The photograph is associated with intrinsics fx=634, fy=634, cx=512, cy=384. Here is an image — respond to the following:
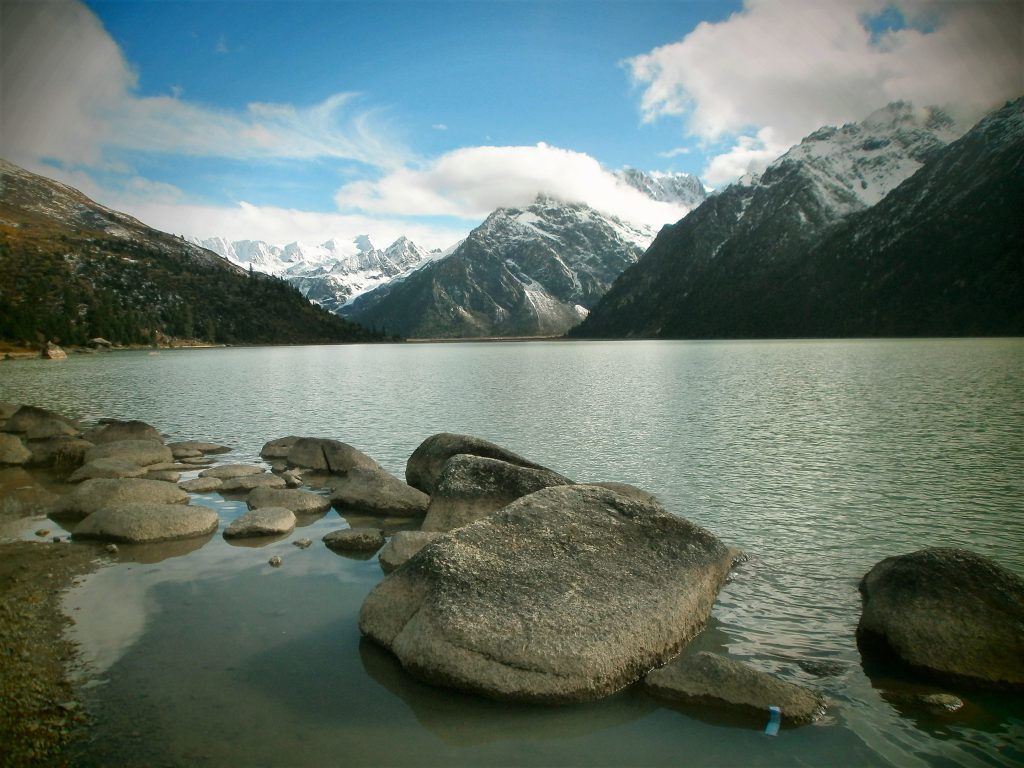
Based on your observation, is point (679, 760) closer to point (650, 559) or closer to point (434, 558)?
point (650, 559)

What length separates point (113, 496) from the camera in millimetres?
17500

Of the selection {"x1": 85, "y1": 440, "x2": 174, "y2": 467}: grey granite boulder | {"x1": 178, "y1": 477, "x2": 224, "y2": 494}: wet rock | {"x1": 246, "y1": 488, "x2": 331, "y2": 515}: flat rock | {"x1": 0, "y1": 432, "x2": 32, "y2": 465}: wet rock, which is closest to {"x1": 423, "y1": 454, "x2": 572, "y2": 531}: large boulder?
{"x1": 246, "y1": 488, "x2": 331, "y2": 515}: flat rock

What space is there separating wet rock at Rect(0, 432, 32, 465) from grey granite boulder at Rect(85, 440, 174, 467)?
272 cm

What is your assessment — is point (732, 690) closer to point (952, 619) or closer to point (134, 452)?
point (952, 619)

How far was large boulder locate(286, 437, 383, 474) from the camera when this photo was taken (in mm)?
24516

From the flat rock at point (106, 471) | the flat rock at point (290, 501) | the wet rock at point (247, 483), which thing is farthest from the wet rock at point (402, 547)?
the flat rock at point (106, 471)

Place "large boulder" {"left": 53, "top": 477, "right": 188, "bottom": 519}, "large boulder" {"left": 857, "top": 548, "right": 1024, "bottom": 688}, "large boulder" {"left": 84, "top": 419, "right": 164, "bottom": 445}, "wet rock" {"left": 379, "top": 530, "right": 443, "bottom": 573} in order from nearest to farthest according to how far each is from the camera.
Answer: "large boulder" {"left": 857, "top": 548, "right": 1024, "bottom": 688} < "wet rock" {"left": 379, "top": 530, "right": 443, "bottom": 573} < "large boulder" {"left": 53, "top": 477, "right": 188, "bottom": 519} < "large boulder" {"left": 84, "top": 419, "right": 164, "bottom": 445}

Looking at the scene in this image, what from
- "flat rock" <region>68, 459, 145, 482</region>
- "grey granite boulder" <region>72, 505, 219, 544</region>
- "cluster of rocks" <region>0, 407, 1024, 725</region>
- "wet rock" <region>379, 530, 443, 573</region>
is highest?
"cluster of rocks" <region>0, 407, 1024, 725</region>

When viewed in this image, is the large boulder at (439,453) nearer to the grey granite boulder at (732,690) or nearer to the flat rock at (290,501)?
the flat rock at (290,501)

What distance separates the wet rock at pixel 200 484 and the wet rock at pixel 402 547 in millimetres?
9513

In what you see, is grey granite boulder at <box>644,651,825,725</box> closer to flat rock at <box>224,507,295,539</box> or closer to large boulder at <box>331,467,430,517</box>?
large boulder at <box>331,467,430,517</box>

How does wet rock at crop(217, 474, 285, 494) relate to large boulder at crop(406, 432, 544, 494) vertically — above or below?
below

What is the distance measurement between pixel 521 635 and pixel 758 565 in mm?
7779

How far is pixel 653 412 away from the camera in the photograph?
41000 mm
